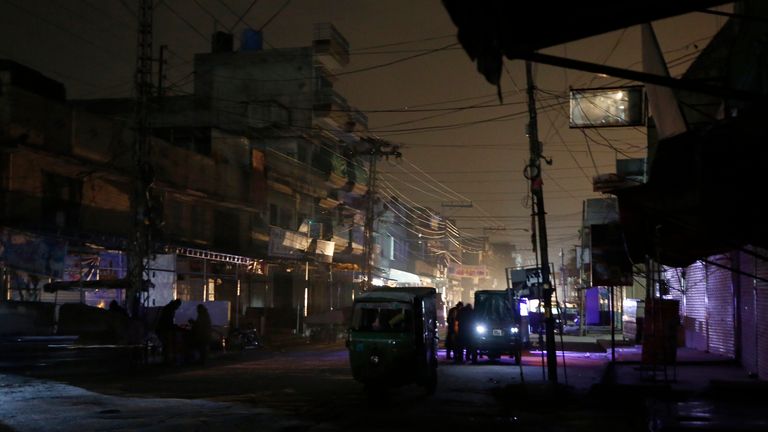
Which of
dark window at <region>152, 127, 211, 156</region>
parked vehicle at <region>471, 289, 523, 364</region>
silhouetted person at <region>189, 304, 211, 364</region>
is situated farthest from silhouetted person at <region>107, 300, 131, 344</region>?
dark window at <region>152, 127, 211, 156</region>

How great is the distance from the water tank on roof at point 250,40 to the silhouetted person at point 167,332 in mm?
32926

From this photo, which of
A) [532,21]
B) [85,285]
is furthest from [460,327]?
[532,21]

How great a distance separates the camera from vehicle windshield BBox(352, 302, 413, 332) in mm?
14742

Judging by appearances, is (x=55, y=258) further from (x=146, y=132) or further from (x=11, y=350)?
(x=146, y=132)

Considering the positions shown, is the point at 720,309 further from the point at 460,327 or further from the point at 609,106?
the point at 460,327

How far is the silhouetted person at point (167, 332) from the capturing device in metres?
21.2

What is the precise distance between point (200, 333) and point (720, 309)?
598 inches

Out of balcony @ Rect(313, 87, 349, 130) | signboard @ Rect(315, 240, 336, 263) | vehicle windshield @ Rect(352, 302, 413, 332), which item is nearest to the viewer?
vehicle windshield @ Rect(352, 302, 413, 332)

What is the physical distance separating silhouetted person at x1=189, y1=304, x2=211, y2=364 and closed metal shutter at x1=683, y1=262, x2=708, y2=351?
48.2ft

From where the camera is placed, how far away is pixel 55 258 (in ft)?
66.2

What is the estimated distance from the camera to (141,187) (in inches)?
821

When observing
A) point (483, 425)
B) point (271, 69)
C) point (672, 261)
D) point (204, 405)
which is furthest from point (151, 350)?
point (271, 69)

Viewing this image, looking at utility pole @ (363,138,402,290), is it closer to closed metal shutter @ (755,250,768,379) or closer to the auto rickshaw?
the auto rickshaw

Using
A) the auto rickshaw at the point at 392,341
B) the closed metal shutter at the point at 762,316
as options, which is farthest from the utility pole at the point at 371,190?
the closed metal shutter at the point at 762,316
